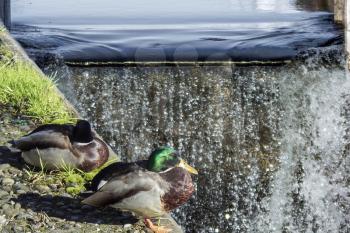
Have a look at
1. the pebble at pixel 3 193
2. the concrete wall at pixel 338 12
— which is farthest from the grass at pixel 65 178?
the concrete wall at pixel 338 12

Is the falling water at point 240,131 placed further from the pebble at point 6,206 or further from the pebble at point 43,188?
the pebble at point 6,206

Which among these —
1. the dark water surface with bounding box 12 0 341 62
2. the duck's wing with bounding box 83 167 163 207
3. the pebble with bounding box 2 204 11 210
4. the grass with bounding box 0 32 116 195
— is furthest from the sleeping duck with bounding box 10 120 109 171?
the dark water surface with bounding box 12 0 341 62

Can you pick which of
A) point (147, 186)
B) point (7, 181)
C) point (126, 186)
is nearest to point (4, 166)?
point (7, 181)

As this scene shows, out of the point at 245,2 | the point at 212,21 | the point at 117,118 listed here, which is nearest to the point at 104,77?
the point at 117,118

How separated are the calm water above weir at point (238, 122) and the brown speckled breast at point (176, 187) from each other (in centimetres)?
520

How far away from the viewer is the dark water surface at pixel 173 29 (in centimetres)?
1102

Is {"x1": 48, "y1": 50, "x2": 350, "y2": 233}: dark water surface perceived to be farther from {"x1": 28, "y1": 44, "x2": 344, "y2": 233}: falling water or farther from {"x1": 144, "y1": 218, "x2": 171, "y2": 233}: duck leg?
{"x1": 144, "y1": 218, "x2": 171, "y2": 233}: duck leg

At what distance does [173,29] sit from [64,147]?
296 inches

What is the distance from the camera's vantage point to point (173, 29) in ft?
42.0

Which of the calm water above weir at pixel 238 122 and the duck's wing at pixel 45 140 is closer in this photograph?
the duck's wing at pixel 45 140

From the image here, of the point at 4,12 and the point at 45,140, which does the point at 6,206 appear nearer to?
the point at 45,140

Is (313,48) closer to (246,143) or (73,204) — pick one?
(246,143)

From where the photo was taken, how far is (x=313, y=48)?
1131 cm

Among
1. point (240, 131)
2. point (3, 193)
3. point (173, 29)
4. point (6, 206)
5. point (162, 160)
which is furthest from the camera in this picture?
point (173, 29)
